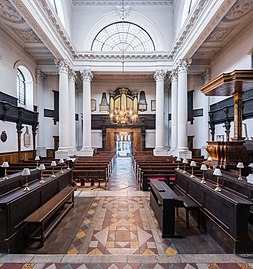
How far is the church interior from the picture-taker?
3230 mm

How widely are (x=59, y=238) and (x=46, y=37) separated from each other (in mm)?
9001

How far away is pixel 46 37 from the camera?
9.08m

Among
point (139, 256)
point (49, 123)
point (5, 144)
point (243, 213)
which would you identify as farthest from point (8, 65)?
point (243, 213)

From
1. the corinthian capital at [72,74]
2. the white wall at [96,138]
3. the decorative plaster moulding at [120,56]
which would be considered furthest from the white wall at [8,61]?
the white wall at [96,138]

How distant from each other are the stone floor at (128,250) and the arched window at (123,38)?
1235cm

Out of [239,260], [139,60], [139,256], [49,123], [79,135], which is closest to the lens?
[239,260]

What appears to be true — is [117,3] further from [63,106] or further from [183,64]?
[63,106]

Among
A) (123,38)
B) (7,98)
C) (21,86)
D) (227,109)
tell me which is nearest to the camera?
(7,98)

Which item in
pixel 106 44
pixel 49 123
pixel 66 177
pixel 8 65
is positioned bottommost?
pixel 66 177

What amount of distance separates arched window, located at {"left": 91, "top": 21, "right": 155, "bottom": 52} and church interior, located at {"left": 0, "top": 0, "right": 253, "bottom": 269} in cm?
8

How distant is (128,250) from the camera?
3291 mm

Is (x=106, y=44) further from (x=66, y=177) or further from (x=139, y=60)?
(x=66, y=177)

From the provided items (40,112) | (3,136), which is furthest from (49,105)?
(3,136)

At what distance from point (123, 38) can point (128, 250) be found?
14951 millimetres
